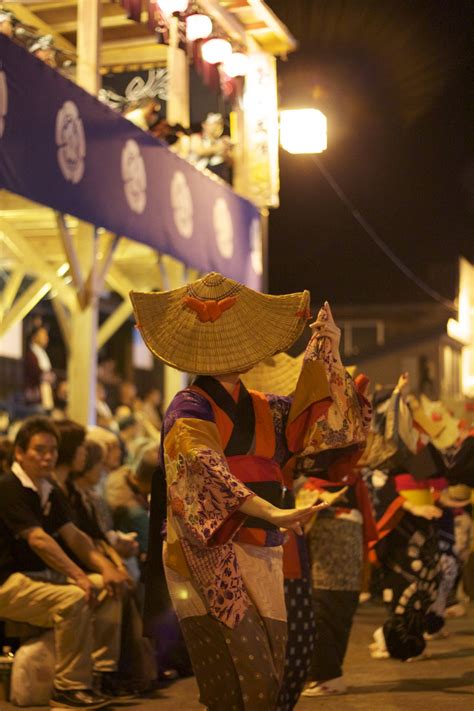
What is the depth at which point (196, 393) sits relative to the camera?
14.1 feet

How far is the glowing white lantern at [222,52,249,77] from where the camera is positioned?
1528 centimetres

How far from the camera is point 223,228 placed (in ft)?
48.4

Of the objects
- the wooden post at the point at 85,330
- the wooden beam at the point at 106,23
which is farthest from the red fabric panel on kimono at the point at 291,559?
the wooden beam at the point at 106,23

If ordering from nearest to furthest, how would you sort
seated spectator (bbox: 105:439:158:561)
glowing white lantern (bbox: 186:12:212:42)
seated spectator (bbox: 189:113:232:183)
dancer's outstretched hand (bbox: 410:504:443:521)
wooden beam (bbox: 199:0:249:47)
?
seated spectator (bbox: 105:439:158:561)
dancer's outstretched hand (bbox: 410:504:443:521)
glowing white lantern (bbox: 186:12:212:42)
wooden beam (bbox: 199:0:249:47)
seated spectator (bbox: 189:113:232:183)

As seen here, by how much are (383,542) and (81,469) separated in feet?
7.99

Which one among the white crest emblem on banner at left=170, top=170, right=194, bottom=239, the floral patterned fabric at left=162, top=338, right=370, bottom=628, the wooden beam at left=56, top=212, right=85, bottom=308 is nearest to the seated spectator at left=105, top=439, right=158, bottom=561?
the wooden beam at left=56, top=212, right=85, bottom=308

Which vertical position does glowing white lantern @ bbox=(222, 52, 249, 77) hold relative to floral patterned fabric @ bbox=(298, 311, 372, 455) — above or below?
above

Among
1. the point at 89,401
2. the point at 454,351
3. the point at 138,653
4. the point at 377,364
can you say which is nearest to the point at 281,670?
the point at 138,653

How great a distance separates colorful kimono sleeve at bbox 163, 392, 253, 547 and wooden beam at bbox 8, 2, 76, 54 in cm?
1085

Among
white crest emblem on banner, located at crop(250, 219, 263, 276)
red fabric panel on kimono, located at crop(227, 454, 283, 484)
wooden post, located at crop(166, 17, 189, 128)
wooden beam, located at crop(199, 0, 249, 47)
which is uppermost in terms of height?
wooden beam, located at crop(199, 0, 249, 47)

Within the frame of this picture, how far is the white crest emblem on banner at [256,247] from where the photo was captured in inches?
637

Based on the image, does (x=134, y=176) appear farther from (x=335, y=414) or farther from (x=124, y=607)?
(x=335, y=414)

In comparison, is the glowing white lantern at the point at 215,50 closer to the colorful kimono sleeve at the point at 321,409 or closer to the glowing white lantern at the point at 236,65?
the glowing white lantern at the point at 236,65

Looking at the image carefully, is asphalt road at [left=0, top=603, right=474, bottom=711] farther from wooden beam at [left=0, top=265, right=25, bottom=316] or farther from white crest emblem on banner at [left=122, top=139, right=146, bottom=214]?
wooden beam at [left=0, top=265, right=25, bottom=316]
